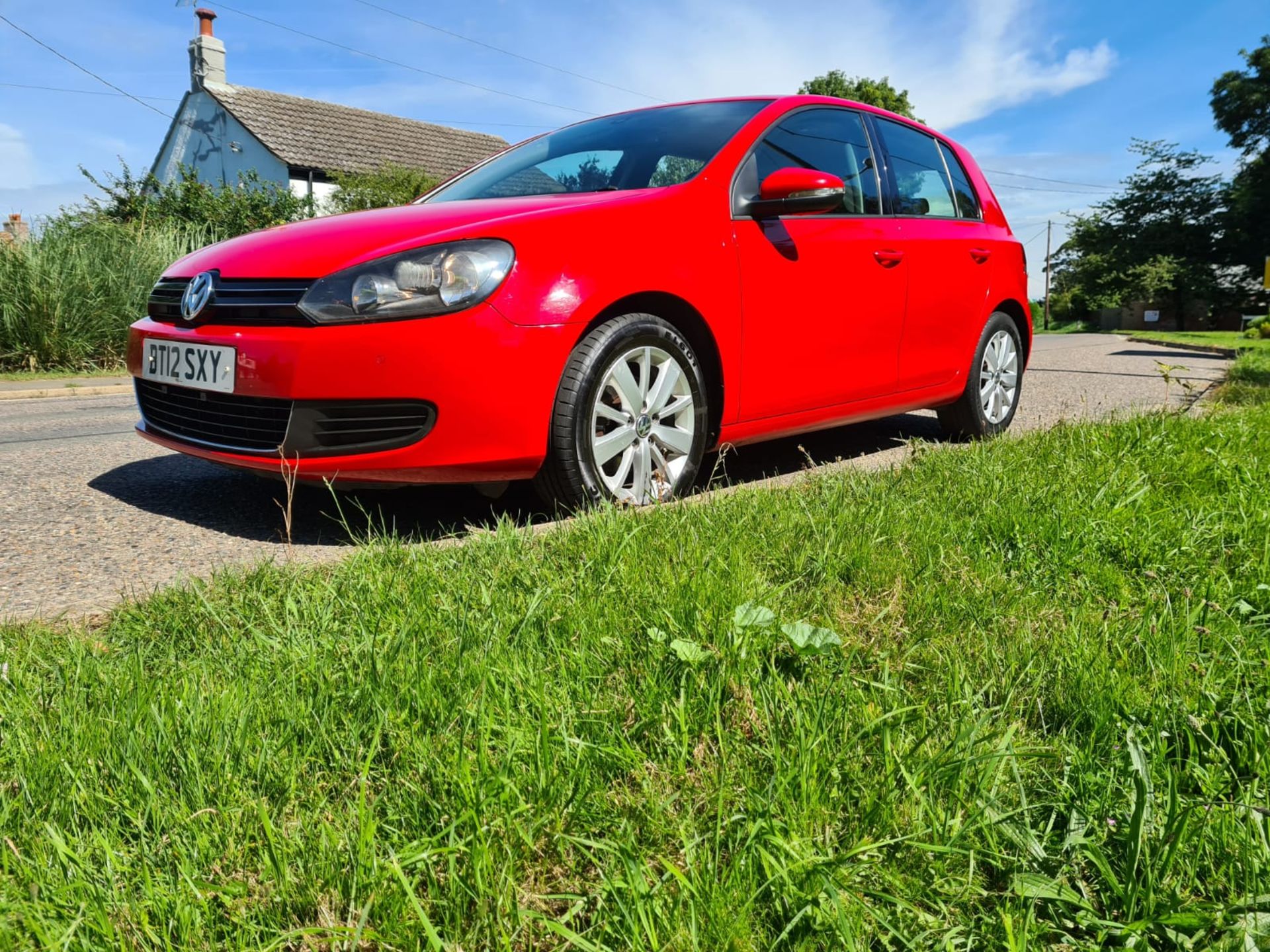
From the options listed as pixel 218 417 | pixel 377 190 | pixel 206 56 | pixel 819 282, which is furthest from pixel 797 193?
pixel 206 56

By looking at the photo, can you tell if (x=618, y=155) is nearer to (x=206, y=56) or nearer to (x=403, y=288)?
(x=403, y=288)

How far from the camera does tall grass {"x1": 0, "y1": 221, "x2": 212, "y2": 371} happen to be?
33.5 ft

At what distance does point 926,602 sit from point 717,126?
8.46 ft

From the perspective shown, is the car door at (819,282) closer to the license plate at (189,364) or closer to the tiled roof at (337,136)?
the license plate at (189,364)

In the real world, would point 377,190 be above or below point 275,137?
below

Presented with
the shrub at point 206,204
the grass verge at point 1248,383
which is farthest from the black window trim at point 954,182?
the shrub at point 206,204

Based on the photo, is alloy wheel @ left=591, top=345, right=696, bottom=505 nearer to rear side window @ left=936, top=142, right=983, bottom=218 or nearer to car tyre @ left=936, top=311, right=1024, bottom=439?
car tyre @ left=936, top=311, right=1024, bottom=439

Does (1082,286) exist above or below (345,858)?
above

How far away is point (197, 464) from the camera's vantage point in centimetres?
459

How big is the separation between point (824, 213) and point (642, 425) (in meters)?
1.45

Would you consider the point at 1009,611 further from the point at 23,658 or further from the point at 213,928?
the point at 23,658

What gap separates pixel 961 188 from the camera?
18.4 ft

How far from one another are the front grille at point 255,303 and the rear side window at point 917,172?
9.99 feet

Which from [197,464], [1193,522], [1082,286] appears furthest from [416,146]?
[1082,286]
